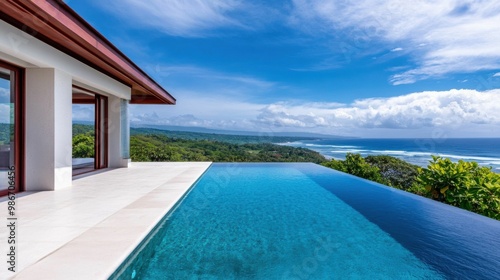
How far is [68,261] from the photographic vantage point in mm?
2529

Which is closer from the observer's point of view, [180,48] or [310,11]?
[310,11]

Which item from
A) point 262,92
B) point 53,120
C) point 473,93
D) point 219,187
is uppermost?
point 262,92

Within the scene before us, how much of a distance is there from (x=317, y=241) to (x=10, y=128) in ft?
19.2

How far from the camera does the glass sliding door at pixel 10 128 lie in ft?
17.3

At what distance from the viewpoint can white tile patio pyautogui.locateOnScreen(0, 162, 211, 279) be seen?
2436 millimetres

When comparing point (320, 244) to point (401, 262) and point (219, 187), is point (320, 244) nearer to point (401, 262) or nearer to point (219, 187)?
point (401, 262)

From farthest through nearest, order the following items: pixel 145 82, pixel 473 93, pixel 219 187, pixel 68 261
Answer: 1. pixel 473 93
2. pixel 145 82
3. pixel 219 187
4. pixel 68 261

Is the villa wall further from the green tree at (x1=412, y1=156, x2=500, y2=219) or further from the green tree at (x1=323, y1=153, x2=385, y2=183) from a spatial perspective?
the green tree at (x1=323, y1=153, x2=385, y2=183)

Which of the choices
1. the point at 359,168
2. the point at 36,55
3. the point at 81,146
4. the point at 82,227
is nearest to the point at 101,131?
the point at 36,55

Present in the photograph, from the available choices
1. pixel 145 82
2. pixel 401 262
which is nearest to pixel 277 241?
pixel 401 262

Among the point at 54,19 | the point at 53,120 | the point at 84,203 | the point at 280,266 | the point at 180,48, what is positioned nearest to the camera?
the point at 280,266

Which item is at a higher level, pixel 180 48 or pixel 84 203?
pixel 180 48

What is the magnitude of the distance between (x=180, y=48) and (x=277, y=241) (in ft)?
53.8

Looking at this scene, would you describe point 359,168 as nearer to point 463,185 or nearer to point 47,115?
point 463,185
